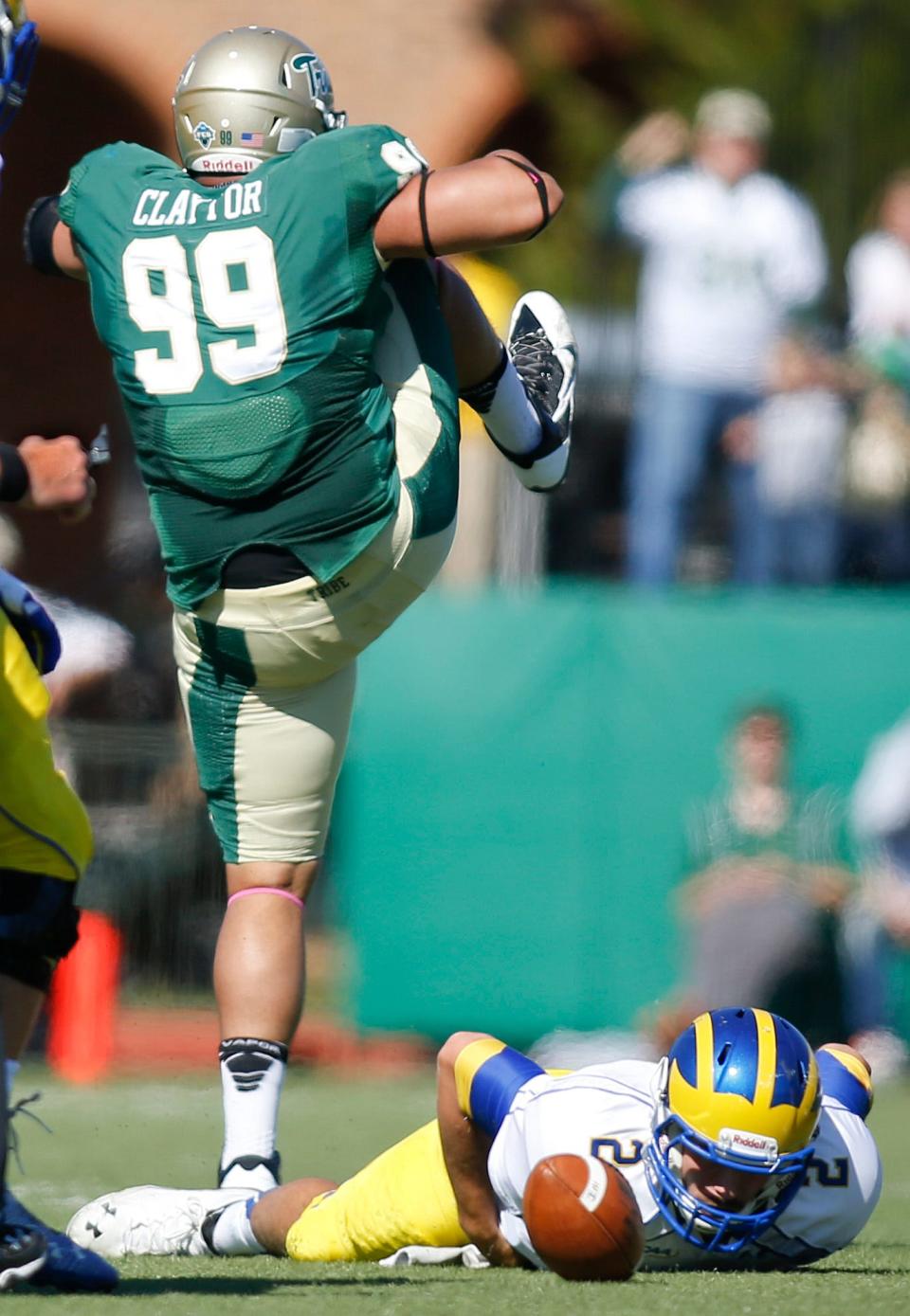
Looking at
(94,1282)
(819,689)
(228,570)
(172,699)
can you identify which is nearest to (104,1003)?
(172,699)

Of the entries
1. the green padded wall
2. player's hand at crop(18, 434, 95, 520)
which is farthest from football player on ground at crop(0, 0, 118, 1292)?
the green padded wall

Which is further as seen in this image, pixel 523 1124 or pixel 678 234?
pixel 678 234

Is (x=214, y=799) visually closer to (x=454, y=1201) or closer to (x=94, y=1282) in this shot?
(x=454, y=1201)

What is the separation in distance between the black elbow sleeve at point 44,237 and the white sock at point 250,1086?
162 centimetres

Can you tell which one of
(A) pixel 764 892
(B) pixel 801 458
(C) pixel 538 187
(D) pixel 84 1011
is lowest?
(D) pixel 84 1011

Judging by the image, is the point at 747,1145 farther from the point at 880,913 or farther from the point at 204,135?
the point at 880,913

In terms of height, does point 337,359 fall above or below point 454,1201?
above

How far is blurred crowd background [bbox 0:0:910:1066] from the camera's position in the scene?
909 cm

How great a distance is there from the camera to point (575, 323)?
10438mm

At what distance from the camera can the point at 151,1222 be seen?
14.8ft

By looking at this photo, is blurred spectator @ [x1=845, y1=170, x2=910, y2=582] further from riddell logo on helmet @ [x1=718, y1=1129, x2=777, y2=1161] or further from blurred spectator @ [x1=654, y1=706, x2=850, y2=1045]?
riddell logo on helmet @ [x1=718, y1=1129, x2=777, y2=1161]

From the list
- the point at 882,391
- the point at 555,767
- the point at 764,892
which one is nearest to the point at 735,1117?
the point at 764,892

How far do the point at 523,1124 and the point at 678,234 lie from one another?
590cm

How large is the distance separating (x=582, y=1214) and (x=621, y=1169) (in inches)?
13.3
